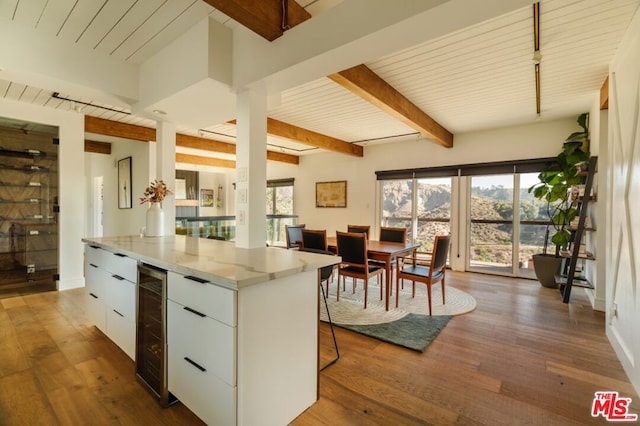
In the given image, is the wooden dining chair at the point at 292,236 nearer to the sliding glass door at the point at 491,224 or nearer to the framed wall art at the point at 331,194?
the framed wall art at the point at 331,194

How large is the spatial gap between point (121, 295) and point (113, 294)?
0.19 m

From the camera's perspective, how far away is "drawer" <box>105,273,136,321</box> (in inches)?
80.5

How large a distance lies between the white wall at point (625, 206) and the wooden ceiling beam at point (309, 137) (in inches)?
155

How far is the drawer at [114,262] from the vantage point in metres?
2.04

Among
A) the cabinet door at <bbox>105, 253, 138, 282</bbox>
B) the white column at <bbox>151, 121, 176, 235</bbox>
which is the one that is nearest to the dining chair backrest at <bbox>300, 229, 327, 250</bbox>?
the white column at <bbox>151, 121, 176, 235</bbox>

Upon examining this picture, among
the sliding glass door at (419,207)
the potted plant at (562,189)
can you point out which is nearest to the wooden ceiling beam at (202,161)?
the sliding glass door at (419,207)

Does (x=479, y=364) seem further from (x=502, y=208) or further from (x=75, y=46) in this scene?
Result: (x=75, y=46)

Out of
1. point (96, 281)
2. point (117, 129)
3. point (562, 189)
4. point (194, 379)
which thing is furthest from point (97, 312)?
point (562, 189)

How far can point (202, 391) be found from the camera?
1470 mm

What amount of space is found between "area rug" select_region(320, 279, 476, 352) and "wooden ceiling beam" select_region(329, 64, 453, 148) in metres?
2.33

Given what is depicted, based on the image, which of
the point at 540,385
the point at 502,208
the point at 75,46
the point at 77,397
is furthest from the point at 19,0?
the point at 502,208

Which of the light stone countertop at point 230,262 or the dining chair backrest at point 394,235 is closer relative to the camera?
the light stone countertop at point 230,262

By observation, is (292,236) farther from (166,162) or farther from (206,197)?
→ (206,197)

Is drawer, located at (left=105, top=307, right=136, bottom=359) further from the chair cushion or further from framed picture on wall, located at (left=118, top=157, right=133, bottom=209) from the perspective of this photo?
framed picture on wall, located at (left=118, top=157, right=133, bottom=209)
